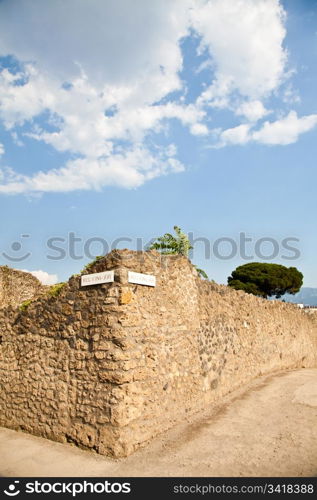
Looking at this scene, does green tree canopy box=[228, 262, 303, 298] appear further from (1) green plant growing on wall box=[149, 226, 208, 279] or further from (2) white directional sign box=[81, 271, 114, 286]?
(2) white directional sign box=[81, 271, 114, 286]

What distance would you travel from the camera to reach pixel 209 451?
5.53 m

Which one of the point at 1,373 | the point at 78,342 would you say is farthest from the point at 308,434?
the point at 1,373

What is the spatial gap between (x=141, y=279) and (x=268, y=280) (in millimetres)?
38313

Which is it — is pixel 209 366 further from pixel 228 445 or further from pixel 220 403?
pixel 228 445

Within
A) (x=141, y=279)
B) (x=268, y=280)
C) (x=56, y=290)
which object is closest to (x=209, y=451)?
(x=141, y=279)

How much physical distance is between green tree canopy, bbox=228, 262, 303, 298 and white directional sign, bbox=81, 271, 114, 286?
37.3 meters

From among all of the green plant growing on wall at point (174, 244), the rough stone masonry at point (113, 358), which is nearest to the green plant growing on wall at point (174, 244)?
the green plant growing on wall at point (174, 244)

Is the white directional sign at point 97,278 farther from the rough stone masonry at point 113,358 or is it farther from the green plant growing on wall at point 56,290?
the green plant growing on wall at point 56,290

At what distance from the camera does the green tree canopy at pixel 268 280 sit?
1663 inches

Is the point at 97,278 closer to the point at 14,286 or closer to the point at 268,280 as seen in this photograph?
the point at 14,286

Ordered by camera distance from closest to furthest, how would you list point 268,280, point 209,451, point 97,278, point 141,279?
point 209,451 < point 97,278 < point 141,279 < point 268,280

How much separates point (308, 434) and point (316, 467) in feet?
4.55

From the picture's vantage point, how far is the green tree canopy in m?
42.2

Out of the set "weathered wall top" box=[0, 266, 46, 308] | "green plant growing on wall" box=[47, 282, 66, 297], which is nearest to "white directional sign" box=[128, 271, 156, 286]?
"green plant growing on wall" box=[47, 282, 66, 297]
